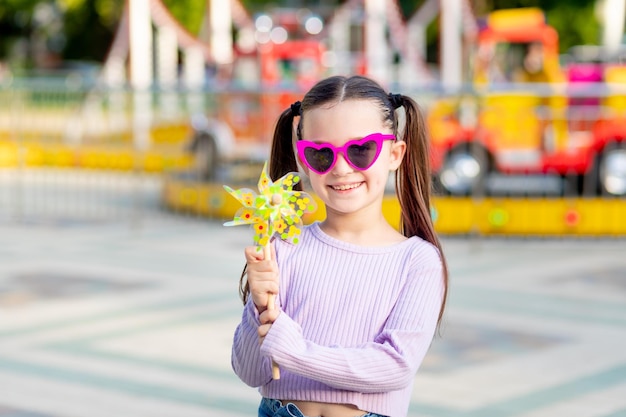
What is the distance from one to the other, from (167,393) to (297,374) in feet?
10.2

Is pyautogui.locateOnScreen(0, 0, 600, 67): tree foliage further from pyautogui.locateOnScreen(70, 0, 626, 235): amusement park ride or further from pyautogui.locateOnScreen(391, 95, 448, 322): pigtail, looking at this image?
pyautogui.locateOnScreen(391, 95, 448, 322): pigtail

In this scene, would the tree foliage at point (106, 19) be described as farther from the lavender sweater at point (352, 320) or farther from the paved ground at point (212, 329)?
the lavender sweater at point (352, 320)

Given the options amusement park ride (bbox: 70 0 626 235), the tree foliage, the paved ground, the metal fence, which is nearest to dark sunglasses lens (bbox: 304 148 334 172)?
the paved ground

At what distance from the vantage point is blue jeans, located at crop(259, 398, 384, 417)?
2619mm

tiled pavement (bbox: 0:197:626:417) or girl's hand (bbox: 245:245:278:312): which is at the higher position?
girl's hand (bbox: 245:245:278:312)

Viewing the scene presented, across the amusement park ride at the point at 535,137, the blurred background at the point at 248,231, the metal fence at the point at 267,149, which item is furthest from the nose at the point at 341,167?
the amusement park ride at the point at 535,137

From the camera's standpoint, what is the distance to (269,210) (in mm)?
2443

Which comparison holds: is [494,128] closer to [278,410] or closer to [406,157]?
[406,157]

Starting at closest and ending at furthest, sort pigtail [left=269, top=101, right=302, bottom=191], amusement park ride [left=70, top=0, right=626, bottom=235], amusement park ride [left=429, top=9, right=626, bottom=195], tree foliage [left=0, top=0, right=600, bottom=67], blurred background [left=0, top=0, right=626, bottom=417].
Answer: pigtail [left=269, top=101, right=302, bottom=191], blurred background [left=0, top=0, right=626, bottom=417], amusement park ride [left=70, top=0, right=626, bottom=235], amusement park ride [left=429, top=9, right=626, bottom=195], tree foliage [left=0, top=0, right=600, bottom=67]

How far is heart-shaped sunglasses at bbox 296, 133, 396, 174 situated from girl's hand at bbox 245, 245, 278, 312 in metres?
0.25

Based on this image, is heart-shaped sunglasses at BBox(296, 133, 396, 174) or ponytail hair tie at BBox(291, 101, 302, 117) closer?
heart-shaped sunglasses at BBox(296, 133, 396, 174)

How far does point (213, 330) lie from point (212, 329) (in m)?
0.03

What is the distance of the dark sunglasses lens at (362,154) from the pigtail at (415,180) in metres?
0.20

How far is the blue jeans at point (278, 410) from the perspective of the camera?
262 cm
